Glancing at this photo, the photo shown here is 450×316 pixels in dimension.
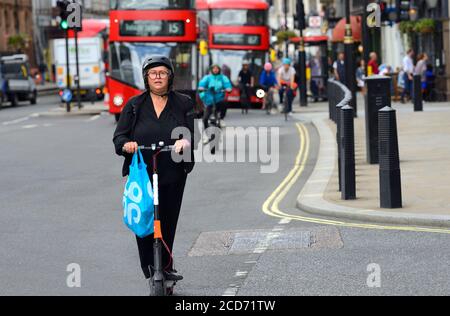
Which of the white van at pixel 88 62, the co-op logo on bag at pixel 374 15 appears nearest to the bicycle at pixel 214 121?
the co-op logo on bag at pixel 374 15

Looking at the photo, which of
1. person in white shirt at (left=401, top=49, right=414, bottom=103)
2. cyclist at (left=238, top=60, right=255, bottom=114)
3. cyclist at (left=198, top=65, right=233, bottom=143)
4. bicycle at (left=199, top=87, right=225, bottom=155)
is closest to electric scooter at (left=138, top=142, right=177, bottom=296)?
bicycle at (left=199, top=87, right=225, bottom=155)

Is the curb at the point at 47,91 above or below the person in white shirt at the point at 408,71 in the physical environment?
below

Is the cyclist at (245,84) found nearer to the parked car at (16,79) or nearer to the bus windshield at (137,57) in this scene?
the bus windshield at (137,57)

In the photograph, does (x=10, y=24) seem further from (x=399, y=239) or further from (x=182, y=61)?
(x=399, y=239)

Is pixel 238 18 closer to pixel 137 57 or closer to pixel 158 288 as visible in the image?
pixel 137 57

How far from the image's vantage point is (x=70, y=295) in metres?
8.98

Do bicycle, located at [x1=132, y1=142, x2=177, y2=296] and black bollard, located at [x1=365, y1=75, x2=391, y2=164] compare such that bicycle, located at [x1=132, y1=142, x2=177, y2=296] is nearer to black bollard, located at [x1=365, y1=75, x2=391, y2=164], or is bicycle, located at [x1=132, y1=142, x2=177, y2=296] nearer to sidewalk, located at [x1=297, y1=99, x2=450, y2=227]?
sidewalk, located at [x1=297, y1=99, x2=450, y2=227]

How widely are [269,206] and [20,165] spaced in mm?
8006

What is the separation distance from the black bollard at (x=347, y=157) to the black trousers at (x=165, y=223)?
5.17 meters

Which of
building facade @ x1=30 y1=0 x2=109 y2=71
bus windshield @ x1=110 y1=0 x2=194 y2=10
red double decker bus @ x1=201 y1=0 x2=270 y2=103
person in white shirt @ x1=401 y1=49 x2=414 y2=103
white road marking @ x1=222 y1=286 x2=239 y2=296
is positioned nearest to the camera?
white road marking @ x1=222 y1=286 x2=239 y2=296

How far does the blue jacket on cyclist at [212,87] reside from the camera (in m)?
24.3

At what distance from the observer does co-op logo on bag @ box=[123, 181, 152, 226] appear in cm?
873

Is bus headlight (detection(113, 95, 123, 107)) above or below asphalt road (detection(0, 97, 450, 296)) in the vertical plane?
above

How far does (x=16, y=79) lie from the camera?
5772cm
